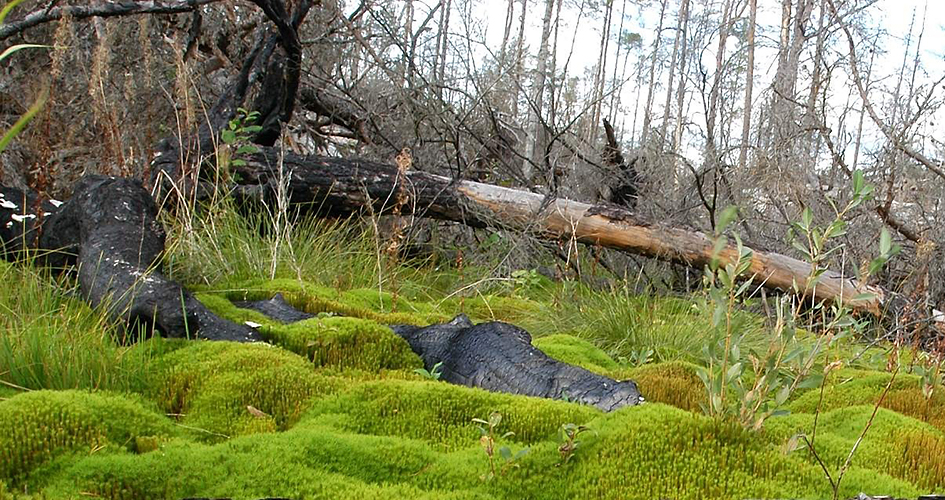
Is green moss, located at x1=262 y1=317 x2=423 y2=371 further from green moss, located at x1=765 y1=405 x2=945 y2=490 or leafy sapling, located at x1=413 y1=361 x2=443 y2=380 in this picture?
green moss, located at x1=765 y1=405 x2=945 y2=490

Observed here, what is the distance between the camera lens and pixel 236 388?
270 cm

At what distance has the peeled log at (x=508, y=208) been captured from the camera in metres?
5.96

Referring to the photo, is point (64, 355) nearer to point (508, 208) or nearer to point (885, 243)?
point (885, 243)

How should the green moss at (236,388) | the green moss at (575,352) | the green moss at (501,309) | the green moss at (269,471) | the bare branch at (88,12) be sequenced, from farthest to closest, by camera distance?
the green moss at (501,309) < the bare branch at (88,12) < the green moss at (575,352) < the green moss at (236,388) < the green moss at (269,471)

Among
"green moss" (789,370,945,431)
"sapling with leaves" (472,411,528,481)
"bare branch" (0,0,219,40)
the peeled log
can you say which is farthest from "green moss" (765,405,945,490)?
"bare branch" (0,0,219,40)

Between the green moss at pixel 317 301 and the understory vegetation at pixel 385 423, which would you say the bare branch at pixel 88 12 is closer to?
the understory vegetation at pixel 385 423

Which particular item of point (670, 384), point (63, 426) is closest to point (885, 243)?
point (670, 384)

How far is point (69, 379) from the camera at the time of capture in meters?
2.62

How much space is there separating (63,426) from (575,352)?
2.51 metres

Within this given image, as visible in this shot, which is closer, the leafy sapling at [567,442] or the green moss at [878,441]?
the leafy sapling at [567,442]

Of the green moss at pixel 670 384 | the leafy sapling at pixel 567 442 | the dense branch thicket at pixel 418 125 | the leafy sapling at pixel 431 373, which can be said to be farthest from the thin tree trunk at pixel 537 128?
the leafy sapling at pixel 567 442

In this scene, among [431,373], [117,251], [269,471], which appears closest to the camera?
[269,471]

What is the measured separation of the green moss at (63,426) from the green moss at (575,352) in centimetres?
204

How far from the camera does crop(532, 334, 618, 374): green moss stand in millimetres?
3877
